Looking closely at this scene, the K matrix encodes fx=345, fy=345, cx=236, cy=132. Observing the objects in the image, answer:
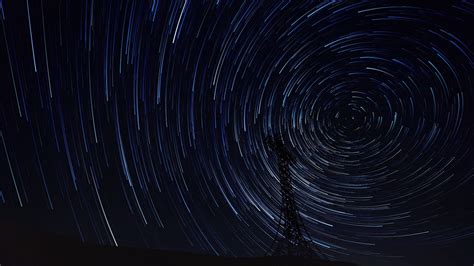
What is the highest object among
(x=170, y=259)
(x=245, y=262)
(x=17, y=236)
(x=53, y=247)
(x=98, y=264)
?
(x=17, y=236)

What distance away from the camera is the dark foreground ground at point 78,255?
1612 cm

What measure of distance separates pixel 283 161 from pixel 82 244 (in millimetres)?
12334

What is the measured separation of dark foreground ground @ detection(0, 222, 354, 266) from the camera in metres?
16.1

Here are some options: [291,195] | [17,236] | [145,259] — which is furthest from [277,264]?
[17,236]

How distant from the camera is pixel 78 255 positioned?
18.3m

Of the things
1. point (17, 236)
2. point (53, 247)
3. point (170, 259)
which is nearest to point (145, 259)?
point (170, 259)

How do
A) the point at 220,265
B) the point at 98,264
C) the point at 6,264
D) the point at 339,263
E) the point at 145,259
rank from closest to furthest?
the point at 6,264 < the point at 98,264 < the point at 145,259 < the point at 220,265 < the point at 339,263

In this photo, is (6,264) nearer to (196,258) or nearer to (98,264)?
(98,264)

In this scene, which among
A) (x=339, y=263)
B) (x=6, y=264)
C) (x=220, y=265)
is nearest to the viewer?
(x=6, y=264)

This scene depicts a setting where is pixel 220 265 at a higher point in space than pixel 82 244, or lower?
lower

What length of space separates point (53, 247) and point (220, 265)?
30.4ft

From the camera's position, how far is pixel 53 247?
60.6 ft

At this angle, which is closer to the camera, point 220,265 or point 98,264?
point 98,264

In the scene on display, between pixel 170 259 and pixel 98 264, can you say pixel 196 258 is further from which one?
pixel 98 264
